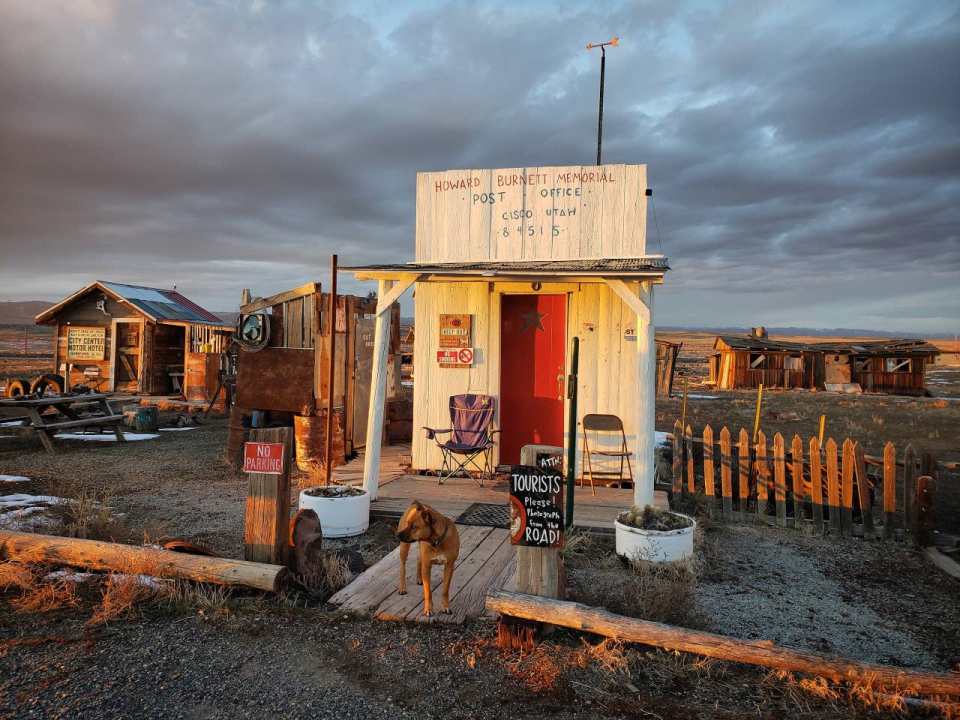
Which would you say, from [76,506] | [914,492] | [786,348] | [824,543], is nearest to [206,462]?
[76,506]

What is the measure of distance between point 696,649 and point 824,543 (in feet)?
12.1

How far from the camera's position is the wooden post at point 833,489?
6613 millimetres

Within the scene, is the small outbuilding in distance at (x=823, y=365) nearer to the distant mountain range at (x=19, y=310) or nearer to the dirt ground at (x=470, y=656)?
the dirt ground at (x=470, y=656)

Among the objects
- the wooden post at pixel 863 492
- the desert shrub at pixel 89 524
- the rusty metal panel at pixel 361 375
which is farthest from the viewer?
the rusty metal panel at pixel 361 375

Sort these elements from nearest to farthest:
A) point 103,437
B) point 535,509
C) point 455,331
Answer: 1. point 535,509
2. point 455,331
3. point 103,437

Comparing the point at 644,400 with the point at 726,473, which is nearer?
the point at 644,400

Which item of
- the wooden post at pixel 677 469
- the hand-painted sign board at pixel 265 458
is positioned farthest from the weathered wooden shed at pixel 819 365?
the hand-painted sign board at pixel 265 458

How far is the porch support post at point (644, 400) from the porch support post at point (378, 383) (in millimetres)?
2284

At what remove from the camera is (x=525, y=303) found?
8.19 metres

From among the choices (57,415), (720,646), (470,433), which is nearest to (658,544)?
(720,646)

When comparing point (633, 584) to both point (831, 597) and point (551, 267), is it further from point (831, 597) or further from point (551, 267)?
point (551, 267)

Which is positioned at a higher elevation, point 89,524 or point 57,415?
point 57,415

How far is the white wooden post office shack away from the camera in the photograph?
7.75 metres

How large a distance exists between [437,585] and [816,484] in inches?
173
